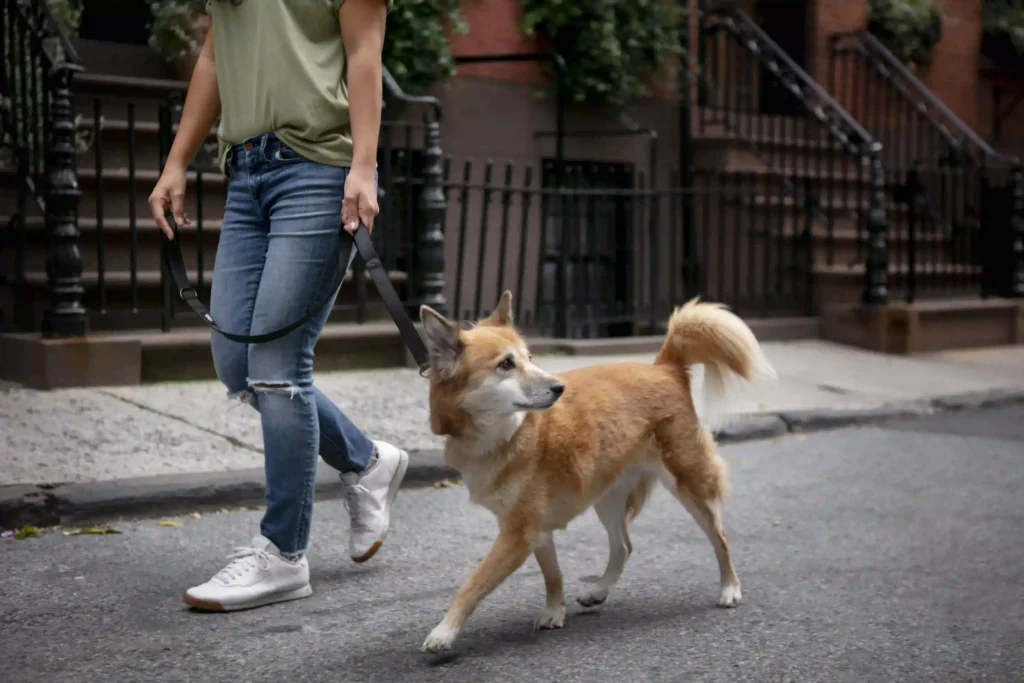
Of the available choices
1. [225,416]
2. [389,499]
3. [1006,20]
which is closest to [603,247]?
[225,416]

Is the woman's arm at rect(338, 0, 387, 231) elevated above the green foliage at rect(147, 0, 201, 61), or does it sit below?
below

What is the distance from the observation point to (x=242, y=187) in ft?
12.1

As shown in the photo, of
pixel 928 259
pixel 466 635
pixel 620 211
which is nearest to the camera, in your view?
pixel 466 635

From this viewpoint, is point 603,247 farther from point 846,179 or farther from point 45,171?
point 45,171

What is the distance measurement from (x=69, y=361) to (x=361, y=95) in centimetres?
349

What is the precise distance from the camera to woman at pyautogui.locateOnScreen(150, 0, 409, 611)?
3.52m

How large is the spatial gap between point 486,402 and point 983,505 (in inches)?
121

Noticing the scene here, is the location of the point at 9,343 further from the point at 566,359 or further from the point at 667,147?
the point at 667,147

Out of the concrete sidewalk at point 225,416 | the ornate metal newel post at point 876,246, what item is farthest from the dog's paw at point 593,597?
the ornate metal newel post at point 876,246

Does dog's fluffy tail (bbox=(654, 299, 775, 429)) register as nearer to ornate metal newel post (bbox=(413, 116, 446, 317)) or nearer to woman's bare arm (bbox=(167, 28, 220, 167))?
woman's bare arm (bbox=(167, 28, 220, 167))

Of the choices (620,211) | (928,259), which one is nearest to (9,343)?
(620,211)

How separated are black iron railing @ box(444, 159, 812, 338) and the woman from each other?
180 inches

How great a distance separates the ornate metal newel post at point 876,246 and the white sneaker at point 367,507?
7.41m

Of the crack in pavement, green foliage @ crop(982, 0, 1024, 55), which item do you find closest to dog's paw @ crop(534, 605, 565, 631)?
the crack in pavement
